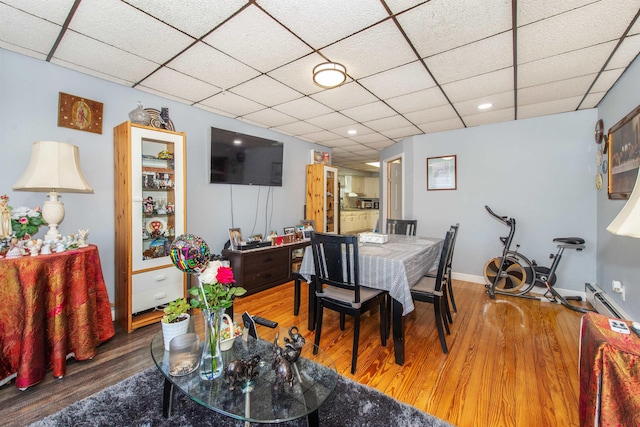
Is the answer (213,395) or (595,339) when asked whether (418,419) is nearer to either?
(595,339)

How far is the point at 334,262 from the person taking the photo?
6.84 ft

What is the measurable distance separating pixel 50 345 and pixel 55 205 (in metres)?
1.03

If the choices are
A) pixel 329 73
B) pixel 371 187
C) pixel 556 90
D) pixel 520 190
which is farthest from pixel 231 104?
pixel 371 187

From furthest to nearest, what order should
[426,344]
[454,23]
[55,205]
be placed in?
[426,344], [55,205], [454,23]

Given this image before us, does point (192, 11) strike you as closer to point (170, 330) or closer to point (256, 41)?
point (256, 41)

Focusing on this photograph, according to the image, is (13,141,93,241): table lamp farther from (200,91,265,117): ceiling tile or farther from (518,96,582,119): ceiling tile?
(518,96,582,119): ceiling tile

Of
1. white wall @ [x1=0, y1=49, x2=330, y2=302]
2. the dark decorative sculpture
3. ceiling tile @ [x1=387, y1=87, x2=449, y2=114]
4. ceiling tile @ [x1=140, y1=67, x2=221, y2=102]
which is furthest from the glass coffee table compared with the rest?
ceiling tile @ [x1=387, y1=87, x2=449, y2=114]

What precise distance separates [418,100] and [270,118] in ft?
6.45

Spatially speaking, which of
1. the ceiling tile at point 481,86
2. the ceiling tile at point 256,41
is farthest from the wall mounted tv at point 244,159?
the ceiling tile at point 481,86

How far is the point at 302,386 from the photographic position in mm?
1211

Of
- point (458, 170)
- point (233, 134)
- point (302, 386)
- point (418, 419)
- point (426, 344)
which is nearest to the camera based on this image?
point (302, 386)

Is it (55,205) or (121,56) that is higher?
(121,56)

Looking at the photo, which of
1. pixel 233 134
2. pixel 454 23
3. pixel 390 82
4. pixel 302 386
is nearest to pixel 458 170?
pixel 390 82

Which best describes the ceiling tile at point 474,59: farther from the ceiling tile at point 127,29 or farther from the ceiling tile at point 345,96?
the ceiling tile at point 127,29
